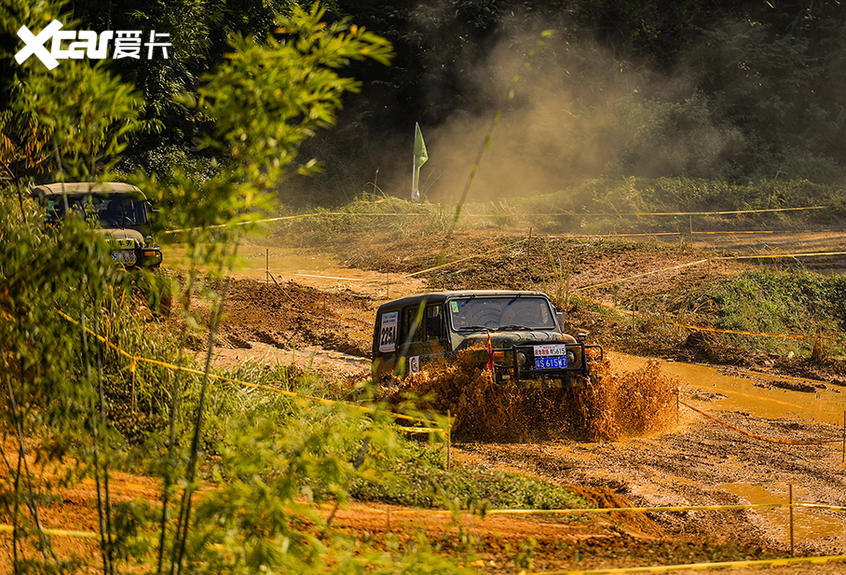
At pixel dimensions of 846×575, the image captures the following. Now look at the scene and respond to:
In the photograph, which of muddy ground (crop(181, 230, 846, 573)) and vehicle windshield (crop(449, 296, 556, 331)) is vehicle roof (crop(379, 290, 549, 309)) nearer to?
vehicle windshield (crop(449, 296, 556, 331))

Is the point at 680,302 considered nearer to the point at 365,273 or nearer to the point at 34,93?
the point at 365,273

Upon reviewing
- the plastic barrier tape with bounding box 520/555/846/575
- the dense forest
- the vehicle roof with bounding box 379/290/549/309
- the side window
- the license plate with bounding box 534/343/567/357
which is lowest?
the plastic barrier tape with bounding box 520/555/846/575

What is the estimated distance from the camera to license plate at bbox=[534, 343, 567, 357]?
9.75 metres

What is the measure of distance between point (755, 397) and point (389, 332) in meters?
6.03

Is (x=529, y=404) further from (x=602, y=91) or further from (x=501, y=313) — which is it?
(x=602, y=91)

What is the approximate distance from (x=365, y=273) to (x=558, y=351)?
15.0 meters

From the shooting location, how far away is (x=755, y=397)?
1355 centimetres

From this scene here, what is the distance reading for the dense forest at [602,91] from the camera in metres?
37.0

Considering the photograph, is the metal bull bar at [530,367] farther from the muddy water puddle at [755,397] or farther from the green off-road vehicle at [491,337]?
the muddy water puddle at [755,397]

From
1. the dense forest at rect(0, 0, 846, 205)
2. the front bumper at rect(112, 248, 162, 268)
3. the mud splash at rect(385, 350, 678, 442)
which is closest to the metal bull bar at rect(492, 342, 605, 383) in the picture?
the mud splash at rect(385, 350, 678, 442)

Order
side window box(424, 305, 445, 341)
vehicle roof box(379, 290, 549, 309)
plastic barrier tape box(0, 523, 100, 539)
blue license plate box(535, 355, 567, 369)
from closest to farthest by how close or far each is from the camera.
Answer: plastic barrier tape box(0, 523, 100, 539) → blue license plate box(535, 355, 567, 369) → side window box(424, 305, 445, 341) → vehicle roof box(379, 290, 549, 309)

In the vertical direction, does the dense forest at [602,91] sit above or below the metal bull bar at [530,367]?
above

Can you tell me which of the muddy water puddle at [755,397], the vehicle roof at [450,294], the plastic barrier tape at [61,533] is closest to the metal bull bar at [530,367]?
the vehicle roof at [450,294]

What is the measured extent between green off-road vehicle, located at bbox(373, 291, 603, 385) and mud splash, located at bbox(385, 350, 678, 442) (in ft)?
0.60
